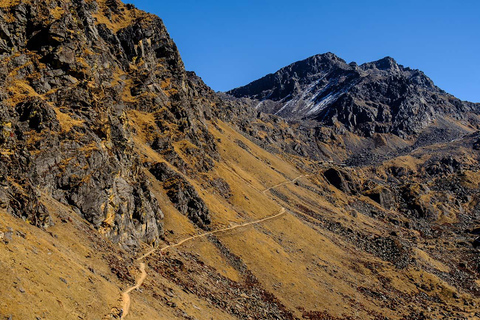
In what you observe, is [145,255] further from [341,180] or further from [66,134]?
[341,180]

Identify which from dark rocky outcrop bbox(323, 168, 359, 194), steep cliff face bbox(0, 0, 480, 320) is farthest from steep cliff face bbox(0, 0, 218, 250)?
dark rocky outcrop bbox(323, 168, 359, 194)

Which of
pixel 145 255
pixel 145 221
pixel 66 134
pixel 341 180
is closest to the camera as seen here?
pixel 145 255

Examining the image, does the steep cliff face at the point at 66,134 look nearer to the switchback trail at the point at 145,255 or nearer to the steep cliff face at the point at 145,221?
the steep cliff face at the point at 145,221

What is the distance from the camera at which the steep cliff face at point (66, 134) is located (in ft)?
148

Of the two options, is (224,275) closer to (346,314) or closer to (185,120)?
(346,314)

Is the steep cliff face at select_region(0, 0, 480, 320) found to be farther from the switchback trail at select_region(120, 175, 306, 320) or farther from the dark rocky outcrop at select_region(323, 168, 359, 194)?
the dark rocky outcrop at select_region(323, 168, 359, 194)

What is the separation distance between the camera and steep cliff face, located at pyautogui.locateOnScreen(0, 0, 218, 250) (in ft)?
148

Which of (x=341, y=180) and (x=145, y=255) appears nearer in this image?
(x=145, y=255)

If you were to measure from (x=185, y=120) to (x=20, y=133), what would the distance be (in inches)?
2729

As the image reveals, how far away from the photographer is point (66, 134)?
54.4 meters

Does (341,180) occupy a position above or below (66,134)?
above

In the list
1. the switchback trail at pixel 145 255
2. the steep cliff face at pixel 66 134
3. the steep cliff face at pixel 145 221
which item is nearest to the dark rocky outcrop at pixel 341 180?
the steep cliff face at pixel 145 221

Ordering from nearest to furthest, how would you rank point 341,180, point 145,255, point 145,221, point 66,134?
point 145,255 < point 66,134 < point 145,221 < point 341,180

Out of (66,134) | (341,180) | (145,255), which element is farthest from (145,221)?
(341,180)
